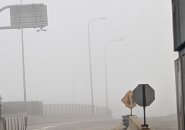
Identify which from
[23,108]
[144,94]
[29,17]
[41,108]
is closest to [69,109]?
[41,108]

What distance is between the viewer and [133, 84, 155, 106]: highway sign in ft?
52.4

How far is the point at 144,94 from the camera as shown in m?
16.0

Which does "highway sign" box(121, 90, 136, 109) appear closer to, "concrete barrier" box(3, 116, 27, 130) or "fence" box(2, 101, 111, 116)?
"concrete barrier" box(3, 116, 27, 130)

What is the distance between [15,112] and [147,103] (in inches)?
1742

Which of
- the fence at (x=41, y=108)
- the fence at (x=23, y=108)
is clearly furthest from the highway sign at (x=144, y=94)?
the fence at (x=23, y=108)

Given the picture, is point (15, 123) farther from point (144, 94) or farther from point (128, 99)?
point (144, 94)

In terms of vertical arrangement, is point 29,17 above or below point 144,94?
above

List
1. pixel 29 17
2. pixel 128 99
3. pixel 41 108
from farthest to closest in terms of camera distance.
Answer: pixel 41 108 → pixel 29 17 → pixel 128 99

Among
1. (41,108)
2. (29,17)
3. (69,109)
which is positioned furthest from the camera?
(69,109)

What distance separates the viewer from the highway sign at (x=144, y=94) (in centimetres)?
1597

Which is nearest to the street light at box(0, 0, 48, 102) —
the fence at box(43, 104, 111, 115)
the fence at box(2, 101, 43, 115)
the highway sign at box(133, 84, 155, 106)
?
the highway sign at box(133, 84, 155, 106)

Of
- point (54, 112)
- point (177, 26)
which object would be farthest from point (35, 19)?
point (54, 112)

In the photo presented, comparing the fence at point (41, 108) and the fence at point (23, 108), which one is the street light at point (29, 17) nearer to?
the fence at point (41, 108)

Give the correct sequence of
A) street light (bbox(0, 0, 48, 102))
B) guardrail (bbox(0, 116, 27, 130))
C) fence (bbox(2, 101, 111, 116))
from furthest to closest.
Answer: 1. fence (bbox(2, 101, 111, 116))
2. street light (bbox(0, 0, 48, 102))
3. guardrail (bbox(0, 116, 27, 130))
